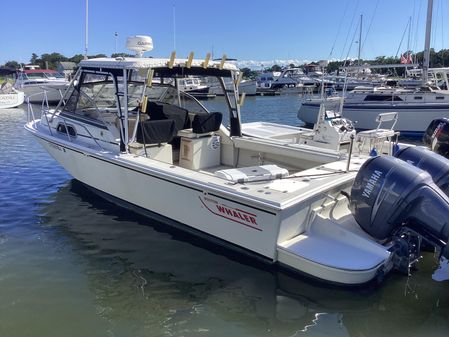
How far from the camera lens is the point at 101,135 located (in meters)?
6.45

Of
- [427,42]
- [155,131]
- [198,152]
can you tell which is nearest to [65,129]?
[155,131]

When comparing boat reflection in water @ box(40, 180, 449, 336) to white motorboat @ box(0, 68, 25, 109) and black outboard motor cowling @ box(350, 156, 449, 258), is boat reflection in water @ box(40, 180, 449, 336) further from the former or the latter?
white motorboat @ box(0, 68, 25, 109)

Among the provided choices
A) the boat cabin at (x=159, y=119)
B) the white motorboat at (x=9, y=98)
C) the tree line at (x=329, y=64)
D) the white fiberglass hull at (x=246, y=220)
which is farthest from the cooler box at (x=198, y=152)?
the tree line at (x=329, y=64)

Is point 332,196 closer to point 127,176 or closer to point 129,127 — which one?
point 127,176

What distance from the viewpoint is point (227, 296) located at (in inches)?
171

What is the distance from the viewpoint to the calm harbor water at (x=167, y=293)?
12.6 ft

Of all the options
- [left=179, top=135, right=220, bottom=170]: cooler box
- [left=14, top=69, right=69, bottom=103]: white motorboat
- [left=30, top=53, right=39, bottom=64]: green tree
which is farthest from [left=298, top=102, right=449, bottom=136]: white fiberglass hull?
[left=30, top=53, right=39, bottom=64]: green tree

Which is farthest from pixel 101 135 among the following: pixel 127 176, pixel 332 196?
pixel 332 196

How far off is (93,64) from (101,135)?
1.14m

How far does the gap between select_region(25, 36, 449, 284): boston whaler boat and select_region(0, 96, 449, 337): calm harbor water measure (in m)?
0.29

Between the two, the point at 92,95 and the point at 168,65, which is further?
the point at 92,95

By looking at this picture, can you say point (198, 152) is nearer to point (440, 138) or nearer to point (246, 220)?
point (246, 220)

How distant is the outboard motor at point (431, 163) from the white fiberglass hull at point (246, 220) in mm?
1128

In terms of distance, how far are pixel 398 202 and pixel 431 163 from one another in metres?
1.07
